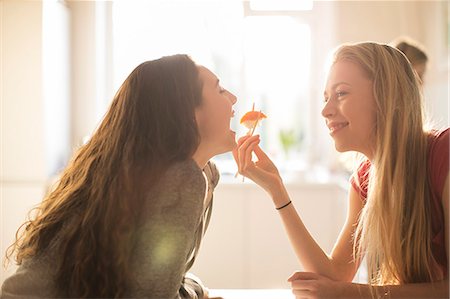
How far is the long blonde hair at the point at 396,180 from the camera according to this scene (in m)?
1.04

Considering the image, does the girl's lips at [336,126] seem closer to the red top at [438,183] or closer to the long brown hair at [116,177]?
the red top at [438,183]

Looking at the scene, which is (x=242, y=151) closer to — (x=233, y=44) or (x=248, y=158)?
(x=248, y=158)

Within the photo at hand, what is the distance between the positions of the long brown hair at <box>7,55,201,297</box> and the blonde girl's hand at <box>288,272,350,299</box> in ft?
1.18

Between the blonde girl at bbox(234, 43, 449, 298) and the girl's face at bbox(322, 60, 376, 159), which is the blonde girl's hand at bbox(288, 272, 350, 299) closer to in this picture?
the blonde girl at bbox(234, 43, 449, 298)

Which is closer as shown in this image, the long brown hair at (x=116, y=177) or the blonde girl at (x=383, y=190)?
the long brown hair at (x=116, y=177)

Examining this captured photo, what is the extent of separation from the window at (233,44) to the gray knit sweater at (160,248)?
8.36 ft

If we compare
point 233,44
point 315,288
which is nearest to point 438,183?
point 315,288

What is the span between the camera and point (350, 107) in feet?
3.89

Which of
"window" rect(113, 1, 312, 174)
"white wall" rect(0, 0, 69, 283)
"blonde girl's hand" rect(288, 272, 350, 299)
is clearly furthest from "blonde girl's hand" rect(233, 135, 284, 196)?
"window" rect(113, 1, 312, 174)

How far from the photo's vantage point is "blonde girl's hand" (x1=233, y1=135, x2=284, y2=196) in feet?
4.24

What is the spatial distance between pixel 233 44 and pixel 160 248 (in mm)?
2814

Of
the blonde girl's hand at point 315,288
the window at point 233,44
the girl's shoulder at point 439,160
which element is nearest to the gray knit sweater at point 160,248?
the blonde girl's hand at point 315,288

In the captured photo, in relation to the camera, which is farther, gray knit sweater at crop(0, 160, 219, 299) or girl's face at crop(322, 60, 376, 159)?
girl's face at crop(322, 60, 376, 159)

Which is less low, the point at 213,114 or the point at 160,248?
the point at 213,114
